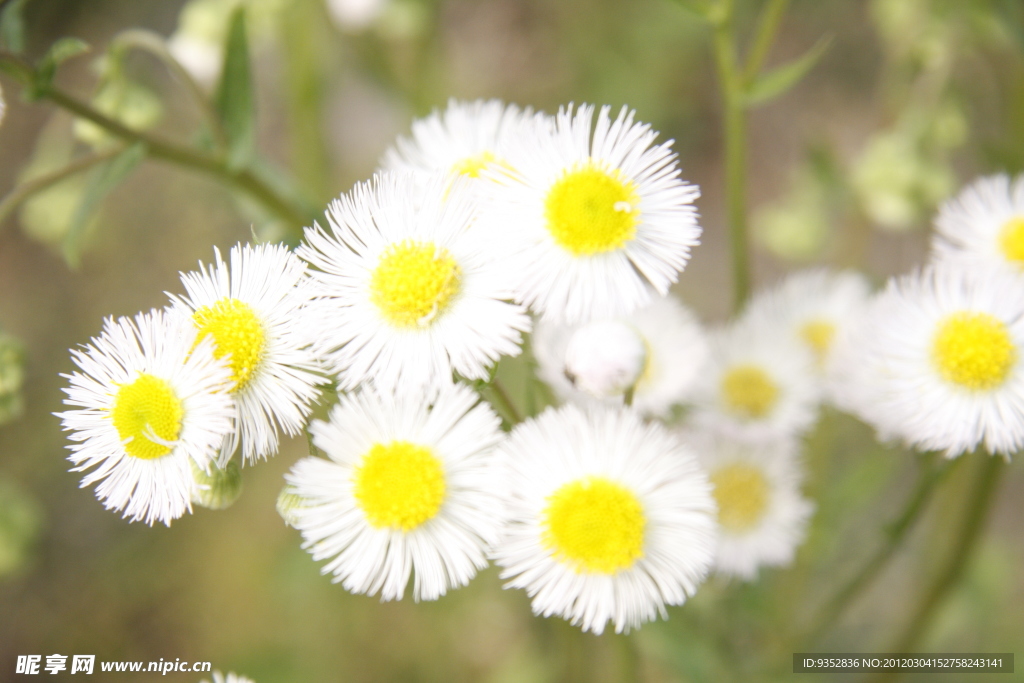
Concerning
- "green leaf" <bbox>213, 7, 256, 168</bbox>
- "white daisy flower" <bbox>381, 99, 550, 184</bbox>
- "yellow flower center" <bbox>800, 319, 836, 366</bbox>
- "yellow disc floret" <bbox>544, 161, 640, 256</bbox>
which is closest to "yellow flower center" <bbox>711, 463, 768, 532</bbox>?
"yellow flower center" <bbox>800, 319, 836, 366</bbox>

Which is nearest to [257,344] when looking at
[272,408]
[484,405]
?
[272,408]

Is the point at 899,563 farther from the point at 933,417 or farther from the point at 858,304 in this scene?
the point at 933,417

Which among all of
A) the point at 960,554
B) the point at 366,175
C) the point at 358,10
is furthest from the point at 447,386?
the point at 366,175

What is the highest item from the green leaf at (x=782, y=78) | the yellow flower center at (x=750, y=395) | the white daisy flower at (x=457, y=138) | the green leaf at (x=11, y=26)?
the green leaf at (x=782, y=78)

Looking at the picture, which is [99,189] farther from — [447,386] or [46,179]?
[447,386]

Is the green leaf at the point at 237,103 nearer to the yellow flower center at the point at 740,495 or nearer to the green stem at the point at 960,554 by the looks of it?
the yellow flower center at the point at 740,495

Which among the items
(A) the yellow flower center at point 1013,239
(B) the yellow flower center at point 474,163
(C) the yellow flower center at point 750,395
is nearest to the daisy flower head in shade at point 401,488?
(B) the yellow flower center at point 474,163

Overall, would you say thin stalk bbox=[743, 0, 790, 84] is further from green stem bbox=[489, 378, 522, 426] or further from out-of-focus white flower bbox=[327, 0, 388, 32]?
out-of-focus white flower bbox=[327, 0, 388, 32]
